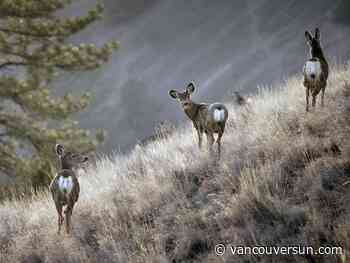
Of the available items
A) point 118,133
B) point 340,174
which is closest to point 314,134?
point 340,174

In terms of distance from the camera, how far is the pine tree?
14.2 metres

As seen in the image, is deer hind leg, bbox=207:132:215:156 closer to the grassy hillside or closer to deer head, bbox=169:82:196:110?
the grassy hillside

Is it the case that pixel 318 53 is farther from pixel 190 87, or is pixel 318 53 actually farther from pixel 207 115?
pixel 190 87

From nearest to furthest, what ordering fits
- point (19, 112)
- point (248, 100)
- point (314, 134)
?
point (314, 134) < point (248, 100) < point (19, 112)

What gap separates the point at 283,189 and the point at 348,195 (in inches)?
30.9

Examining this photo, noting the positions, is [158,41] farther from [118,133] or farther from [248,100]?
[248,100]

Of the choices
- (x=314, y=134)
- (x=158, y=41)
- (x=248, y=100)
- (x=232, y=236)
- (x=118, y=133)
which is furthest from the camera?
(x=158, y=41)

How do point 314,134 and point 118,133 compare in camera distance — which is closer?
point 314,134

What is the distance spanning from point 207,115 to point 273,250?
2788mm

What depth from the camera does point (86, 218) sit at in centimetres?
808

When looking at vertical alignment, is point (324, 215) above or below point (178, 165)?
below

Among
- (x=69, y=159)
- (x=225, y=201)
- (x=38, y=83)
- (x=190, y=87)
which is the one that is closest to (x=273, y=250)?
(x=225, y=201)

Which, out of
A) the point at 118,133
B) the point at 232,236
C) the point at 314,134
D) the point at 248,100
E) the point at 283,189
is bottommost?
the point at 232,236

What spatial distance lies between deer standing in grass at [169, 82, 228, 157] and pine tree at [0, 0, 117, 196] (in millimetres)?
6561
